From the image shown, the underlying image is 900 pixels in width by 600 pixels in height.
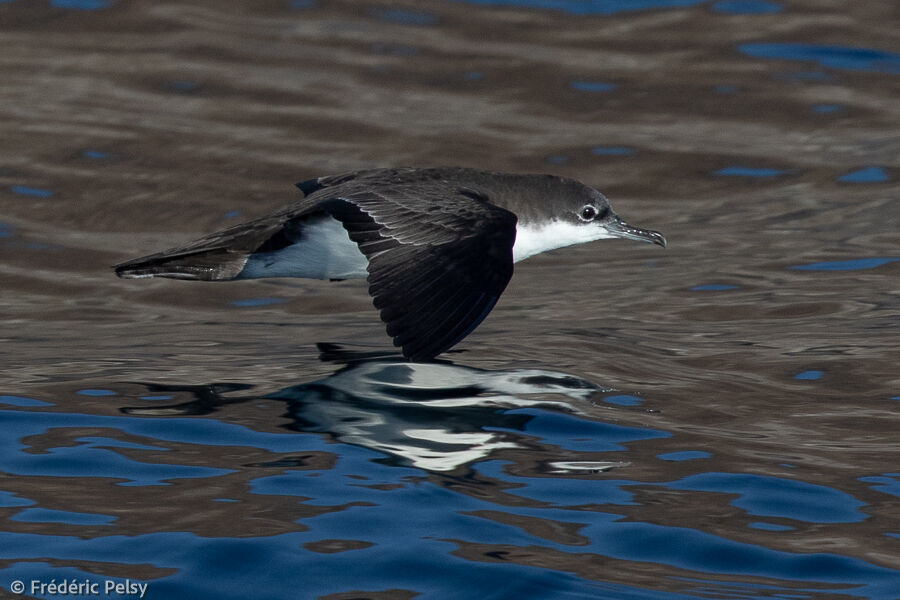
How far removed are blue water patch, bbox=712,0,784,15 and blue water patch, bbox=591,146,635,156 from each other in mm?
2818

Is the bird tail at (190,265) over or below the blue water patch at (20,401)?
over

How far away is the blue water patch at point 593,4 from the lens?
1250cm

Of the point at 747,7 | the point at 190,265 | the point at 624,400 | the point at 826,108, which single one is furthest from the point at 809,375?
the point at 747,7

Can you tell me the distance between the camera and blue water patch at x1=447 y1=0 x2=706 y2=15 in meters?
12.5

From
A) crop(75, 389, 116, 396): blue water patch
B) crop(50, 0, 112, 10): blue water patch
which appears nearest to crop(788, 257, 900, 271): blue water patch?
crop(75, 389, 116, 396): blue water patch

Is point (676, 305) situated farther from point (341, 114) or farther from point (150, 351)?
point (341, 114)

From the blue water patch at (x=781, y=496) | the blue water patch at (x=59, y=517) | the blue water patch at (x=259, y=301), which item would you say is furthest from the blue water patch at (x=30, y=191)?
the blue water patch at (x=781, y=496)

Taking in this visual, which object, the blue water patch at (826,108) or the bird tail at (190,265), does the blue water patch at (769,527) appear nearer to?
the bird tail at (190,265)

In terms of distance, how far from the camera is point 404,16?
1241 cm

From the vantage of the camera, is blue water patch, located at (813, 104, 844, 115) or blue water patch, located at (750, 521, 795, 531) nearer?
blue water patch, located at (750, 521, 795, 531)

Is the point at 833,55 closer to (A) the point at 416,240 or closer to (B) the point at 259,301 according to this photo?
(B) the point at 259,301

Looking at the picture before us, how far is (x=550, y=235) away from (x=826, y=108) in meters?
4.95

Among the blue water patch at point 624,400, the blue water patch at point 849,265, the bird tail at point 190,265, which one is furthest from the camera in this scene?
the blue water patch at point 849,265

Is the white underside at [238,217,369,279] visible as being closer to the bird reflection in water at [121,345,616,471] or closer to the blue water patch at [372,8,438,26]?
the bird reflection in water at [121,345,616,471]
